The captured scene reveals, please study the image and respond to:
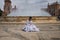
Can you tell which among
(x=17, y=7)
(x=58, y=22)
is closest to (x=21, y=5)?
(x=17, y=7)

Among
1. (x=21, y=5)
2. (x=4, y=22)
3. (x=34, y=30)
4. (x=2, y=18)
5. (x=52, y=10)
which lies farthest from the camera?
(x=21, y=5)

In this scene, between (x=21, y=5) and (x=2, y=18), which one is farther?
(x=21, y=5)

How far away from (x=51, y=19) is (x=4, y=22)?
321 centimetres

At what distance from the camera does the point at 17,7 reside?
670 inches

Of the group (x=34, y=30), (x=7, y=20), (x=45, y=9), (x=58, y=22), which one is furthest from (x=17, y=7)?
(x=34, y=30)

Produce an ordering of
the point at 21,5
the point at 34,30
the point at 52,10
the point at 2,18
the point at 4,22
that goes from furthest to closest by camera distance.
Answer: the point at 21,5 → the point at 52,10 → the point at 2,18 → the point at 4,22 → the point at 34,30

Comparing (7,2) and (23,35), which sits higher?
(7,2)

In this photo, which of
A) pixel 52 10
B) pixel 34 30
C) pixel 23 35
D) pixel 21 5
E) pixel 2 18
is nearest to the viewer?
pixel 23 35

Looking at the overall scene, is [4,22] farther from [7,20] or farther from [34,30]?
[34,30]

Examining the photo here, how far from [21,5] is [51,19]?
3691 mm

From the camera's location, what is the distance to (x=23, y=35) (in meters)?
9.17

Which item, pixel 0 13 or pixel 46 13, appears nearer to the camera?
pixel 0 13

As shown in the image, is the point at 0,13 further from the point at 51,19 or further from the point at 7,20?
the point at 51,19

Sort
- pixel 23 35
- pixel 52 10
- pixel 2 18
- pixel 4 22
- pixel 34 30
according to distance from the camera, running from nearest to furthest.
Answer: pixel 23 35
pixel 34 30
pixel 4 22
pixel 2 18
pixel 52 10
